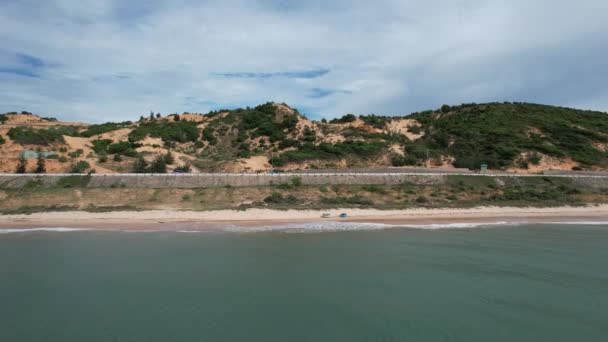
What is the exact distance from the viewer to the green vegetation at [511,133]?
52750 mm

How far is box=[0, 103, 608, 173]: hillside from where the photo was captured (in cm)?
4394

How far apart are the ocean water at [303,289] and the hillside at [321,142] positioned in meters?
26.9

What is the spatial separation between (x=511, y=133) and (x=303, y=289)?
59656 mm

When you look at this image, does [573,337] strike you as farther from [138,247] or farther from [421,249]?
[138,247]

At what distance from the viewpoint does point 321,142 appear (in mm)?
57844

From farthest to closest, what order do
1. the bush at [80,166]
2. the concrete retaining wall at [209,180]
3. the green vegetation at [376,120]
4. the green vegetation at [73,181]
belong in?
the green vegetation at [376,120]
the bush at [80,166]
the concrete retaining wall at [209,180]
the green vegetation at [73,181]

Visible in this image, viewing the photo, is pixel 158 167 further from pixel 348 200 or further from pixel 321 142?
pixel 321 142

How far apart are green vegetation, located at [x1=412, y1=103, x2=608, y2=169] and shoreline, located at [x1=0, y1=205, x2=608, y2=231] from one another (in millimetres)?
24389

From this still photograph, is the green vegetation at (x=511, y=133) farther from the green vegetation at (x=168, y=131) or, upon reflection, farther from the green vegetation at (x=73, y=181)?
the green vegetation at (x=73, y=181)

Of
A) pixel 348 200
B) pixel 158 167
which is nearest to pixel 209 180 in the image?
pixel 158 167

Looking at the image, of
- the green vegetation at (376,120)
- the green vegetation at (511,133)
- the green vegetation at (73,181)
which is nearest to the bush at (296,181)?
the green vegetation at (73,181)

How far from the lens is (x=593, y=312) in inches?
367

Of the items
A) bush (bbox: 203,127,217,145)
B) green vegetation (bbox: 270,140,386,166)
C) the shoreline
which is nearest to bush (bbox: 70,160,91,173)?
the shoreline

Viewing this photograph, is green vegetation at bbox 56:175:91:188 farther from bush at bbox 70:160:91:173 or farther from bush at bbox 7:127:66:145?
bush at bbox 7:127:66:145
